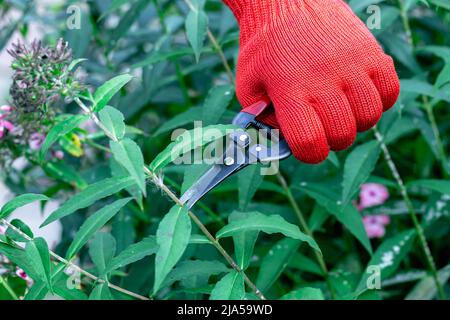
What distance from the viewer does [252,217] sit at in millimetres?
1144

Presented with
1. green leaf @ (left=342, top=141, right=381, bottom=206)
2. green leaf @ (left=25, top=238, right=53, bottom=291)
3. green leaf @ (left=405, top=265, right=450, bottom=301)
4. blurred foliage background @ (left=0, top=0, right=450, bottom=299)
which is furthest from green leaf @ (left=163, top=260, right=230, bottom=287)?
green leaf @ (left=405, top=265, right=450, bottom=301)

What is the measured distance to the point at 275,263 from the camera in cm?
150

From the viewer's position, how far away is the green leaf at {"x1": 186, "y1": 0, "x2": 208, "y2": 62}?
144cm

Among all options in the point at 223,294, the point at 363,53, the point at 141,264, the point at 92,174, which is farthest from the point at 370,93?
the point at 92,174

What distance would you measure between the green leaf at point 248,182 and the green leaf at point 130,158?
1.51ft

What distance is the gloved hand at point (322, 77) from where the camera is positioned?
1142 mm

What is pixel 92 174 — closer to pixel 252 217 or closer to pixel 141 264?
pixel 141 264

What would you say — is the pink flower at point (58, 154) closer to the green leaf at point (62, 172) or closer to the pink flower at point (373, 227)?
the green leaf at point (62, 172)

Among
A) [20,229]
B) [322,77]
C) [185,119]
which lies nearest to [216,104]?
[185,119]

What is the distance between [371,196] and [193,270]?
783 mm

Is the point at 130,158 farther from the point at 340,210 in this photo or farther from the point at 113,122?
the point at 340,210

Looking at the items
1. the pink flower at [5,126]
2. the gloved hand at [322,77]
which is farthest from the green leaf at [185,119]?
the gloved hand at [322,77]

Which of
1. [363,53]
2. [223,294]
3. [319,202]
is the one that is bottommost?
[319,202]
